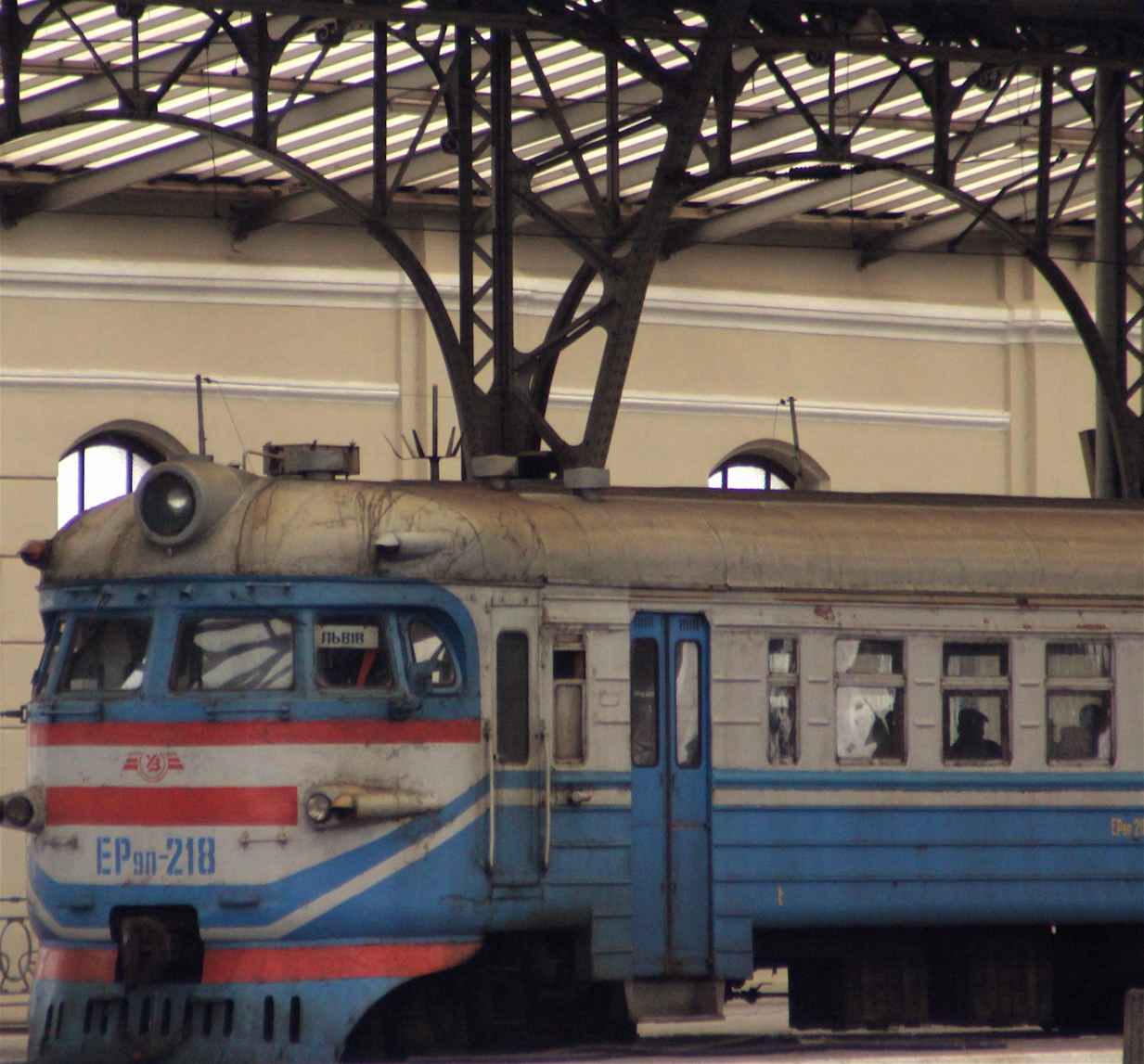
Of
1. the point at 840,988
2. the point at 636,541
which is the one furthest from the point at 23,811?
the point at 840,988

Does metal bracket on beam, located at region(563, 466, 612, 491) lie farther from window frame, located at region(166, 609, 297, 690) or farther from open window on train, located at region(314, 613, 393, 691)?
window frame, located at region(166, 609, 297, 690)

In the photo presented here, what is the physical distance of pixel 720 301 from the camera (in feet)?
92.9

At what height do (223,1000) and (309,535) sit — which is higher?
(309,535)

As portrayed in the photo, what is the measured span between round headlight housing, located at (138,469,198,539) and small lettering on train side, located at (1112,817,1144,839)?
5701mm

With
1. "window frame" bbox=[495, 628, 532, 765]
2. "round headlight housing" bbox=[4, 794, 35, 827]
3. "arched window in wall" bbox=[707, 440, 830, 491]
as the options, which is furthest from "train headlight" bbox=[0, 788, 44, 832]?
"arched window in wall" bbox=[707, 440, 830, 491]

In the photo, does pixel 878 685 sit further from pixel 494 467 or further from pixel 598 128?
pixel 598 128

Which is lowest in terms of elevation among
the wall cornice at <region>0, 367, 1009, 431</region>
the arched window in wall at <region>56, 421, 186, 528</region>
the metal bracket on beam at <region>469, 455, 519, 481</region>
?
the metal bracket on beam at <region>469, 455, 519, 481</region>

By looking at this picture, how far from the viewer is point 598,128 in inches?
945

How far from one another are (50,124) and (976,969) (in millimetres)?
9117

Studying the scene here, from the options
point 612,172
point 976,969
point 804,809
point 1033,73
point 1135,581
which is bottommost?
point 976,969

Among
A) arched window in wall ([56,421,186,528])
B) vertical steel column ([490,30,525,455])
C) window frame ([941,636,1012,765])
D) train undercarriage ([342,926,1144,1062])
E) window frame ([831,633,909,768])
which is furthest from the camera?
arched window in wall ([56,421,186,528])

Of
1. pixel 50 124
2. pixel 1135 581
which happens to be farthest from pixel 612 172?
pixel 1135 581

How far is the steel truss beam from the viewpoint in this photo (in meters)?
19.0

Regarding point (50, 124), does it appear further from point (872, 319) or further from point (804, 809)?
point (872, 319)
